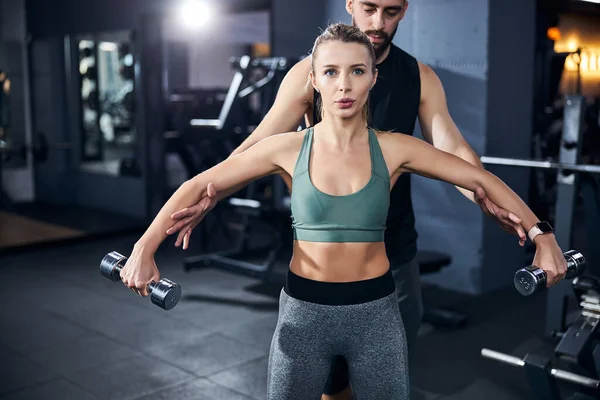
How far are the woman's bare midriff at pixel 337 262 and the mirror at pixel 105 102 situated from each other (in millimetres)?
5818

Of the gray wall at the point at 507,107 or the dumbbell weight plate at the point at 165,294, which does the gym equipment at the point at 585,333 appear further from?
the dumbbell weight plate at the point at 165,294

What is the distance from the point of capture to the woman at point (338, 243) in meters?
1.42

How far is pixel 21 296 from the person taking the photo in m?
4.31

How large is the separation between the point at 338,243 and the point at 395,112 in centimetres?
56

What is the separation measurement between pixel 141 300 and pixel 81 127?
12.4ft

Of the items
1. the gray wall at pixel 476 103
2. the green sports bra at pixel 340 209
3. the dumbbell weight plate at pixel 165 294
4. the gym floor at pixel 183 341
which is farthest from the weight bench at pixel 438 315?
the dumbbell weight plate at pixel 165 294

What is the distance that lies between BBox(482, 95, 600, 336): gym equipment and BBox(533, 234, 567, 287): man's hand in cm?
165

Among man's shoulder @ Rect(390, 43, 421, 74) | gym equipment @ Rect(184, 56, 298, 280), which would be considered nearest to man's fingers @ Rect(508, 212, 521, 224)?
man's shoulder @ Rect(390, 43, 421, 74)

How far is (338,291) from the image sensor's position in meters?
1.43

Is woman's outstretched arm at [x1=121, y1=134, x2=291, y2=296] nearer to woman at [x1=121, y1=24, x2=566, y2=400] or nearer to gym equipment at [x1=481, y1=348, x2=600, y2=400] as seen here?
woman at [x1=121, y1=24, x2=566, y2=400]

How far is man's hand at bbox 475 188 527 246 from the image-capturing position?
4.81 feet

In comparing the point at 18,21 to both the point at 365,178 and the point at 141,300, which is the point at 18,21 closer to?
the point at 141,300

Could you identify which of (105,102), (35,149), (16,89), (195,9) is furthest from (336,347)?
(16,89)

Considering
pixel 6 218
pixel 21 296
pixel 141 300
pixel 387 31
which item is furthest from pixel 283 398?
pixel 6 218
